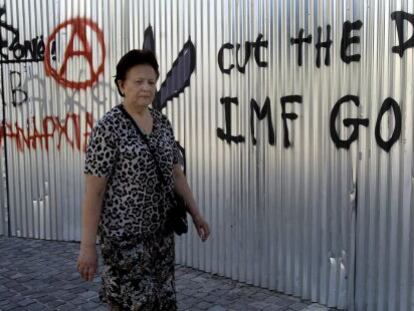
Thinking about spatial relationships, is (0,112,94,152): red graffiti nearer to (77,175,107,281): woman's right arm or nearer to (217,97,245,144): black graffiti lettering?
(217,97,245,144): black graffiti lettering

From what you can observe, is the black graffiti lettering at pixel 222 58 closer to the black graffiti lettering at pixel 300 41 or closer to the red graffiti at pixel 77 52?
the black graffiti lettering at pixel 300 41

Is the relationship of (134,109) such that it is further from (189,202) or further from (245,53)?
(245,53)

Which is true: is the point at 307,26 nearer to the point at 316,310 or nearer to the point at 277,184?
the point at 277,184

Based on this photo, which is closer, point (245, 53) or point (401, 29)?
point (401, 29)

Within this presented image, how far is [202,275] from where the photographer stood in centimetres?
551

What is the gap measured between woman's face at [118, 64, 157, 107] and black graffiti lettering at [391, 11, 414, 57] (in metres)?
1.88

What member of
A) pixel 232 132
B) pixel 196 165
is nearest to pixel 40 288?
pixel 196 165

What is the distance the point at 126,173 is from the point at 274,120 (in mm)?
1993

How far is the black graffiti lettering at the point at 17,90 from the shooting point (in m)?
7.04

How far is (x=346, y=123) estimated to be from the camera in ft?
14.0

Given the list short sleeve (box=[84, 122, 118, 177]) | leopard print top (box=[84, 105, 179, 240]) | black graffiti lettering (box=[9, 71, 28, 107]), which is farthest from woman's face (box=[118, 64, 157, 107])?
black graffiti lettering (box=[9, 71, 28, 107])

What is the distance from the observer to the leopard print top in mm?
3104

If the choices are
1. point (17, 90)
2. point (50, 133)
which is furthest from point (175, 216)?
point (17, 90)

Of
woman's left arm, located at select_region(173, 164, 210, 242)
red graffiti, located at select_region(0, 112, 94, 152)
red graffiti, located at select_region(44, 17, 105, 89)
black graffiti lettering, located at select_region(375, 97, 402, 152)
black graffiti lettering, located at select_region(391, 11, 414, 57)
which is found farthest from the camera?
red graffiti, located at select_region(0, 112, 94, 152)
